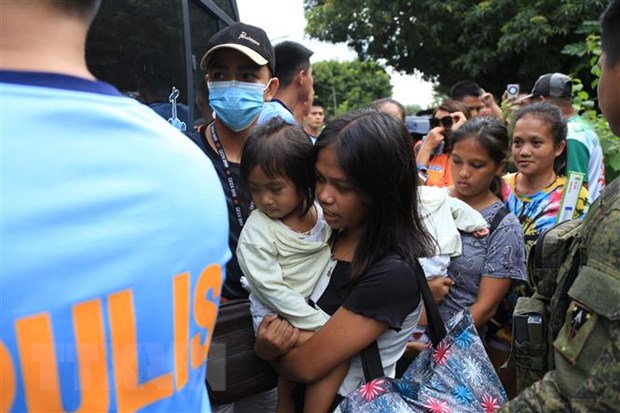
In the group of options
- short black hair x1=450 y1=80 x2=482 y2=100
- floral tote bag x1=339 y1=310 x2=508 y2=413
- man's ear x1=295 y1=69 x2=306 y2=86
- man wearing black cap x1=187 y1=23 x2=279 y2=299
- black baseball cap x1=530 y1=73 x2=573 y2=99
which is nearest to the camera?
floral tote bag x1=339 y1=310 x2=508 y2=413

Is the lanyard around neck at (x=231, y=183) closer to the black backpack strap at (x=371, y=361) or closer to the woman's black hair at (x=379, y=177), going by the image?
the woman's black hair at (x=379, y=177)

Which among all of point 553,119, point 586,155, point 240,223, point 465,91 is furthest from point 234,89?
point 465,91

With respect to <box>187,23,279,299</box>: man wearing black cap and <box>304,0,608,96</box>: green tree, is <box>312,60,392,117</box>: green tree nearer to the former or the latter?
<box>304,0,608,96</box>: green tree

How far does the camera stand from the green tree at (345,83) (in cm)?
4303

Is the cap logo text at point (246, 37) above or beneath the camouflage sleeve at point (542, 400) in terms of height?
above

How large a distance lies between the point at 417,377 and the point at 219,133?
1222 millimetres

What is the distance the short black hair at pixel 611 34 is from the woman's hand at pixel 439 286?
1.03 m

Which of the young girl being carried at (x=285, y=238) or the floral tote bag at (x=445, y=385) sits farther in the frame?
the young girl being carried at (x=285, y=238)

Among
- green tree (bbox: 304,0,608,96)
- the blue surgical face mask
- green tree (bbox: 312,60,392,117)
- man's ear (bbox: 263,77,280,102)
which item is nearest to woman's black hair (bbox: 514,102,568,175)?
man's ear (bbox: 263,77,280,102)

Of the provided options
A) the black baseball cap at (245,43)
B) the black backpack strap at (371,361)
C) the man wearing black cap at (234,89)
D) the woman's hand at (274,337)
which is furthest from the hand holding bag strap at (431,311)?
the black baseball cap at (245,43)

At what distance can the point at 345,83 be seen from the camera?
150 ft

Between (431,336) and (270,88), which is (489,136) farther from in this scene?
(431,336)

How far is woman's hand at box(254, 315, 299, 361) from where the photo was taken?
158cm

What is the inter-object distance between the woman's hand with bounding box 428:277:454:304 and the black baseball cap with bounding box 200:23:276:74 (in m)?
1.08
